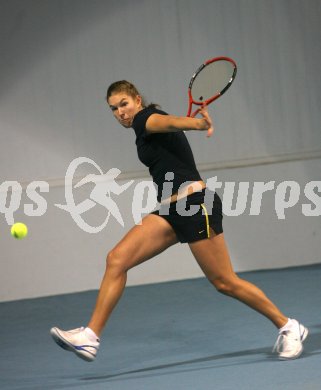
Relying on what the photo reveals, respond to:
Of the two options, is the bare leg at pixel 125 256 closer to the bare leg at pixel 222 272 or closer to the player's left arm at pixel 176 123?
the bare leg at pixel 222 272

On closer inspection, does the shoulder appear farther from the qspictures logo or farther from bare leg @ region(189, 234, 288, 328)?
the qspictures logo

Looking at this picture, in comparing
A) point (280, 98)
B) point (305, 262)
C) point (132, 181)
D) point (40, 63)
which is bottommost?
point (305, 262)

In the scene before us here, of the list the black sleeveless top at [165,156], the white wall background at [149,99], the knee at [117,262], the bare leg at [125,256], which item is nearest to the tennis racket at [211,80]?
the black sleeveless top at [165,156]

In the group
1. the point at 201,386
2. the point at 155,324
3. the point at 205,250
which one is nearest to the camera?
the point at 201,386

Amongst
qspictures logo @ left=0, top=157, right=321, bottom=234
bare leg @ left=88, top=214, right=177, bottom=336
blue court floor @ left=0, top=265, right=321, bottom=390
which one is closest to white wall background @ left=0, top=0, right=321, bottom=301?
qspictures logo @ left=0, top=157, right=321, bottom=234

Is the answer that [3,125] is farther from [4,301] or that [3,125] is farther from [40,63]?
[4,301]

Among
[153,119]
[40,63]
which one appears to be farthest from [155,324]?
[40,63]

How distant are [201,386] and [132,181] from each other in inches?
145

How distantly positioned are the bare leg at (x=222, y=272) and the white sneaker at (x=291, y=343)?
0.47 ft

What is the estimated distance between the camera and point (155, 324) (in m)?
6.41

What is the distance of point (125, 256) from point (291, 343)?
99 cm

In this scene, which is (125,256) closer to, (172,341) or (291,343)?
(291,343)

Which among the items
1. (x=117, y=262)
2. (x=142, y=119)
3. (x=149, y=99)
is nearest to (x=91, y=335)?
(x=117, y=262)

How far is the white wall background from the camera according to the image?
7910mm
